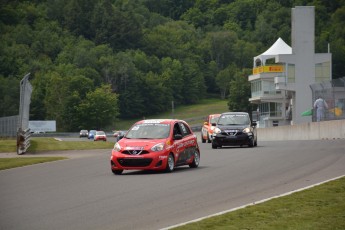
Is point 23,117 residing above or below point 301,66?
below

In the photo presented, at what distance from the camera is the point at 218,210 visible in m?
15.1

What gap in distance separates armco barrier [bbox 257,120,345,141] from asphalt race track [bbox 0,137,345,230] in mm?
18892

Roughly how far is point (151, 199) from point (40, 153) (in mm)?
24871

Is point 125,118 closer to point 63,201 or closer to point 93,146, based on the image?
point 93,146

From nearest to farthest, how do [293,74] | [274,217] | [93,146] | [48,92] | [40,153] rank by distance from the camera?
[274,217]
[40,153]
[93,146]
[293,74]
[48,92]

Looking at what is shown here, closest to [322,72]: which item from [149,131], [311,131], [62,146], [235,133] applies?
[311,131]

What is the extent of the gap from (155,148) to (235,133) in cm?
1442

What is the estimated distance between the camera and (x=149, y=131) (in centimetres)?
2494

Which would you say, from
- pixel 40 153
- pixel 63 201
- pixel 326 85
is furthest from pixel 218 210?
pixel 326 85

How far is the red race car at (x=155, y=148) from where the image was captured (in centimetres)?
2359

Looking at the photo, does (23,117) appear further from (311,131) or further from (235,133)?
(311,131)

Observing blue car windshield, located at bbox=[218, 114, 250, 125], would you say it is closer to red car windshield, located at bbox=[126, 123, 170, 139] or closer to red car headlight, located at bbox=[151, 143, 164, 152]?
red car windshield, located at bbox=[126, 123, 170, 139]

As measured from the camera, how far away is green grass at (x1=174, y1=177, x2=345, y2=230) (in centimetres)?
1276

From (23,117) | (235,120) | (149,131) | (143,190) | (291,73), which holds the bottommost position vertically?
(143,190)
